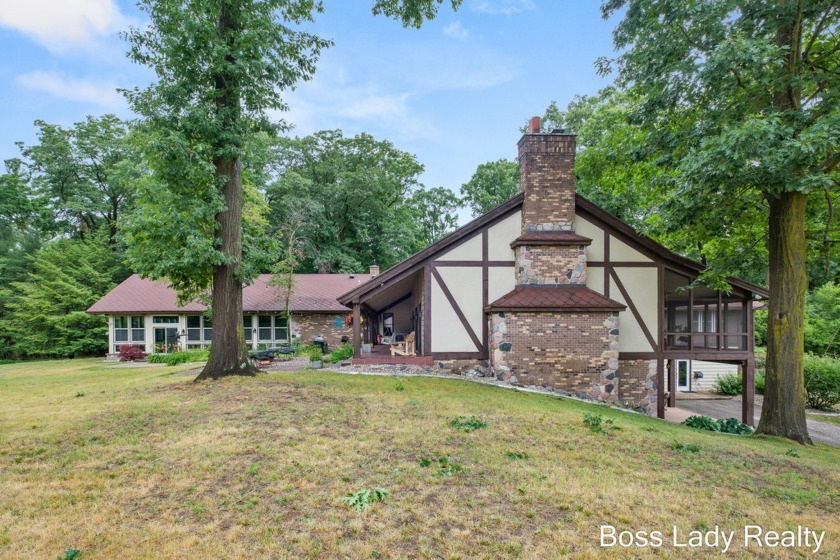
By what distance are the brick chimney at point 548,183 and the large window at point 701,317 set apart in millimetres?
3714

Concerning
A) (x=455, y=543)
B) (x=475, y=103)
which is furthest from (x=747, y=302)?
(x=455, y=543)

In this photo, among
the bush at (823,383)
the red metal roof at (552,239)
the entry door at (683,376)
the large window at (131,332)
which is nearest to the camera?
the red metal roof at (552,239)

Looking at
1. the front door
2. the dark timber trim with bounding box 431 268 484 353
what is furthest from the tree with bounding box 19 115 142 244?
the dark timber trim with bounding box 431 268 484 353

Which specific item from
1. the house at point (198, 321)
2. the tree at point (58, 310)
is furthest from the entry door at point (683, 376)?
the tree at point (58, 310)

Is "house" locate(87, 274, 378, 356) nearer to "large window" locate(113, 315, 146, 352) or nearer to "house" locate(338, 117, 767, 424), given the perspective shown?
"large window" locate(113, 315, 146, 352)

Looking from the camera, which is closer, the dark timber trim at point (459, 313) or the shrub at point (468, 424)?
the shrub at point (468, 424)

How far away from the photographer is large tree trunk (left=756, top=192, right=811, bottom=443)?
8.60 meters

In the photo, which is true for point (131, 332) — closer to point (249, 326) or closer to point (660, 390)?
point (249, 326)

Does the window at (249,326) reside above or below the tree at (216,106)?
below

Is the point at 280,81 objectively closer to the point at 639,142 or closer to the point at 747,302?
the point at 639,142

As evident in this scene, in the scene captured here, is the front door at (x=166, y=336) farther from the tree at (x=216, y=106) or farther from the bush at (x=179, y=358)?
the tree at (x=216, y=106)

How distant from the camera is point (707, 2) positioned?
8.32 meters

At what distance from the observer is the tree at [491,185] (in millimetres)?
34000

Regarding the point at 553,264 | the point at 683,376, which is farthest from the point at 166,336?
the point at 683,376
